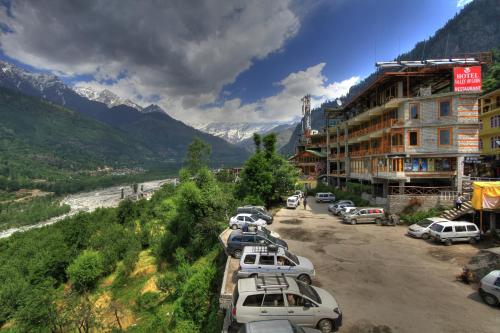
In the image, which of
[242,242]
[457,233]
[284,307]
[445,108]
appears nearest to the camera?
[284,307]

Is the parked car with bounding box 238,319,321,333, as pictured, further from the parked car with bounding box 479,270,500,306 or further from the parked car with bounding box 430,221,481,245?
the parked car with bounding box 430,221,481,245

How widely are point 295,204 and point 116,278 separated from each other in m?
27.6

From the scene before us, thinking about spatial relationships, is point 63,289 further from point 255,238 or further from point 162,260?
point 255,238

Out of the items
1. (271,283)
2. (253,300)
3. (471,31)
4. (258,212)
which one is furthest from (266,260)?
(471,31)

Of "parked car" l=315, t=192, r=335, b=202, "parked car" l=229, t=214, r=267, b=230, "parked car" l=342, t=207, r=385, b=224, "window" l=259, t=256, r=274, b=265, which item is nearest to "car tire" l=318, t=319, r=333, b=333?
"window" l=259, t=256, r=274, b=265

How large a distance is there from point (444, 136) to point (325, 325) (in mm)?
29792

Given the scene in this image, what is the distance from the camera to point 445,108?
3064 centimetres

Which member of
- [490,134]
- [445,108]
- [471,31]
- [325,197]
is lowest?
[325,197]

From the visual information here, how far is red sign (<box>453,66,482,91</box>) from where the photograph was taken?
97.0ft

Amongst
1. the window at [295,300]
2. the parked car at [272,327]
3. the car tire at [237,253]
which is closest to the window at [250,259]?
the car tire at [237,253]

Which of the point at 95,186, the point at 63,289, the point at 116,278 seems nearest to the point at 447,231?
the point at 116,278

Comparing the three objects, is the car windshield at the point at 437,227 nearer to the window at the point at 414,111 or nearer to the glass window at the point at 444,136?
the glass window at the point at 444,136

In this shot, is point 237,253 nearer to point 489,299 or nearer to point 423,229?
point 489,299

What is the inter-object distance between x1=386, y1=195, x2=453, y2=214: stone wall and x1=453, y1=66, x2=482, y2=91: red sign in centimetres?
1267
